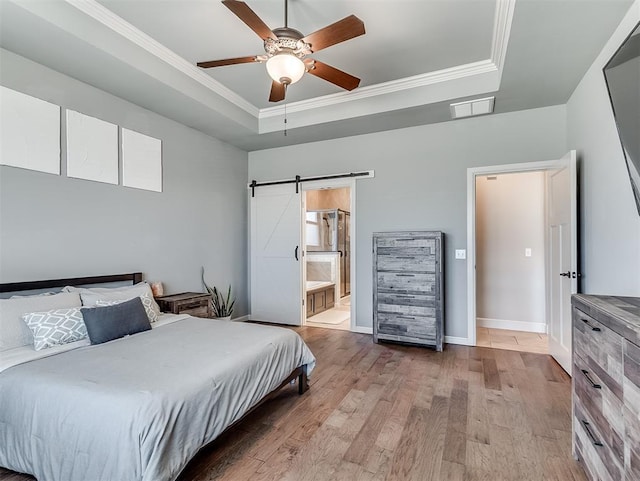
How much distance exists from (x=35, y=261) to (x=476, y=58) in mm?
4272

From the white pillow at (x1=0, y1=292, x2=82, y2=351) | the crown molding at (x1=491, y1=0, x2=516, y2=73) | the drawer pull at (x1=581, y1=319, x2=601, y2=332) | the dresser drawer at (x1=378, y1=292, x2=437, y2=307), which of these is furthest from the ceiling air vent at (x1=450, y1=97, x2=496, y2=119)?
the white pillow at (x1=0, y1=292, x2=82, y2=351)

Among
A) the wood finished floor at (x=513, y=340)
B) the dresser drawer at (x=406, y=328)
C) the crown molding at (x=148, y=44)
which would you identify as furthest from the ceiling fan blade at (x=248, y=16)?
the wood finished floor at (x=513, y=340)

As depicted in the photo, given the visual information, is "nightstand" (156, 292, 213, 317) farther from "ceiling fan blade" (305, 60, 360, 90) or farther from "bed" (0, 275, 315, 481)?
"ceiling fan blade" (305, 60, 360, 90)

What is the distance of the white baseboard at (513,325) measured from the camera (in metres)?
4.50

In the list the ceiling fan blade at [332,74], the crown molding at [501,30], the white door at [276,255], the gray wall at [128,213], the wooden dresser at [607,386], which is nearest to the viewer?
the wooden dresser at [607,386]

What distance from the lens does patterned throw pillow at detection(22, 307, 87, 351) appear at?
86.6 inches

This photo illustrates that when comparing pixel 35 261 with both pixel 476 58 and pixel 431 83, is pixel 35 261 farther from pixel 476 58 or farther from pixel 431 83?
pixel 476 58

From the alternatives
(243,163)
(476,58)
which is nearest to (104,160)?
(243,163)

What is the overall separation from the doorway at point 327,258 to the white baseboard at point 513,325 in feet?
6.58

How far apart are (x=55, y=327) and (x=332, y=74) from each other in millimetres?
2631

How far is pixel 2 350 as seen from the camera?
2.12 metres

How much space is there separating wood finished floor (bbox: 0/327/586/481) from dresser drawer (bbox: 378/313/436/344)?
0.47 metres

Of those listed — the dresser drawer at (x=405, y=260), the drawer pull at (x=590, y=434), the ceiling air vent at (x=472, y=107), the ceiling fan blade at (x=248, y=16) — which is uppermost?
the ceiling air vent at (x=472, y=107)

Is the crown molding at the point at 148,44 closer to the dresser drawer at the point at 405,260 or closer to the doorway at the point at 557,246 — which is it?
the dresser drawer at the point at 405,260
